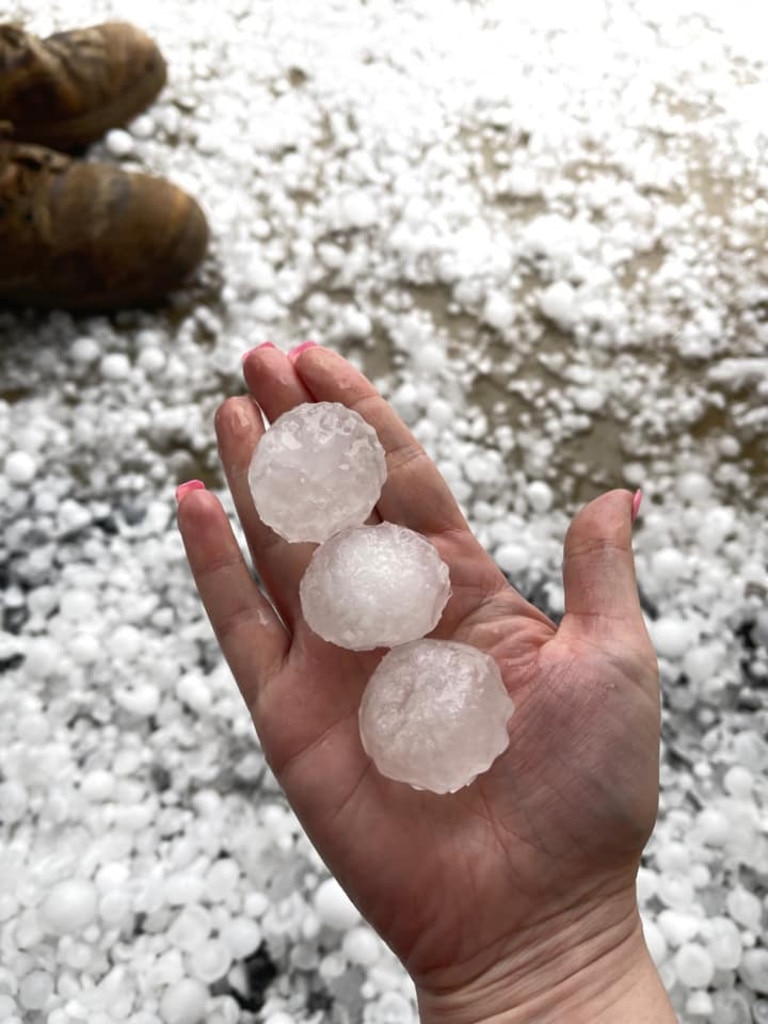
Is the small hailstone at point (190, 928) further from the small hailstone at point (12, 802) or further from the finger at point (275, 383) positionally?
the finger at point (275, 383)

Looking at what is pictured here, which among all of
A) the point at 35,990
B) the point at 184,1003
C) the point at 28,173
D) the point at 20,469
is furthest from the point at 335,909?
the point at 28,173

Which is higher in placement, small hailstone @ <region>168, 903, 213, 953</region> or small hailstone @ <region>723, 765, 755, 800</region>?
small hailstone @ <region>723, 765, 755, 800</region>

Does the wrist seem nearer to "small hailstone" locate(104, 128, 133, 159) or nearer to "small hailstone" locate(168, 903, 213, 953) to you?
"small hailstone" locate(168, 903, 213, 953)

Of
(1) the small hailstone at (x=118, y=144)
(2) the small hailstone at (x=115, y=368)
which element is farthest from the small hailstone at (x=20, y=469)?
(1) the small hailstone at (x=118, y=144)

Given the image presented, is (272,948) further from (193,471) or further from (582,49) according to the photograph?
(582,49)

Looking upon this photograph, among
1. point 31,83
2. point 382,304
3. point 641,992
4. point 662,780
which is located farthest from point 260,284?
point 641,992

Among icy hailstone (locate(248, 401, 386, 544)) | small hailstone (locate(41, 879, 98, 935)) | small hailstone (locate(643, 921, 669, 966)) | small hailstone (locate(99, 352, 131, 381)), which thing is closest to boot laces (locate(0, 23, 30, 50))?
small hailstone (locate(99, 352, 131, 381))
